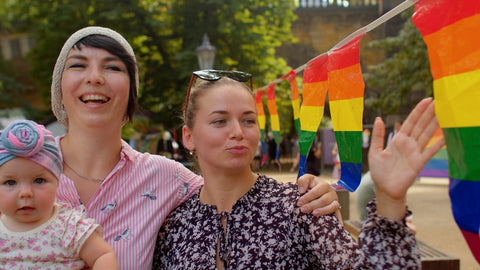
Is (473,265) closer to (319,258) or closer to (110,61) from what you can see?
(319,258)

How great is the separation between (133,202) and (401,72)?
42.0 feet

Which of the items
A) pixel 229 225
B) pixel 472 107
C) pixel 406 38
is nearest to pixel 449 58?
pixel 472 107

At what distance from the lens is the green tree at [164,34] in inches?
484

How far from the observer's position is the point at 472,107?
3.32ft

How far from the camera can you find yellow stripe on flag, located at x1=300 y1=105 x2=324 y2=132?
2375mm

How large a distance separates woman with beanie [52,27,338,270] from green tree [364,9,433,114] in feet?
37.4

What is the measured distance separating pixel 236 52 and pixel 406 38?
5315mm

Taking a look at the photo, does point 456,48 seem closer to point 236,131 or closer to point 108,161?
point 236,131

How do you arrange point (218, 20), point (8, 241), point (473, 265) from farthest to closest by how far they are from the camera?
point (218, 20) < point (473, 265) < point (8, 241)

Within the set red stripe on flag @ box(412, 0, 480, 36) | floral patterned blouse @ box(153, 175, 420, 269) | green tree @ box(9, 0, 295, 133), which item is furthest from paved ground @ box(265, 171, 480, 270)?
green tree @ box(9, 0, 295, 133)

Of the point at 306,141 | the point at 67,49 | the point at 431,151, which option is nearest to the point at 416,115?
the point at 431,151

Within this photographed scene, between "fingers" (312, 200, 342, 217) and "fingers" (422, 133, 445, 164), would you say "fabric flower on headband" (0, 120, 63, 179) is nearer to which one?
"fingers" (312, 200, 342, 217)

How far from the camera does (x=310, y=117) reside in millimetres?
2414

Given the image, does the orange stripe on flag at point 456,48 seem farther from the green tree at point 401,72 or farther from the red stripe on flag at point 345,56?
the green tree at point 401,72
